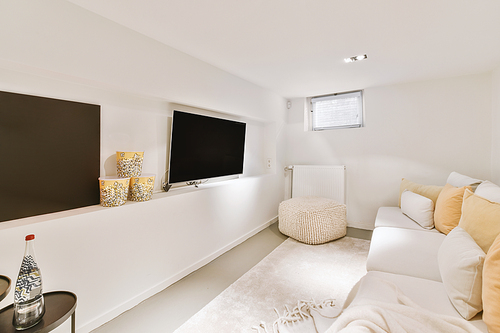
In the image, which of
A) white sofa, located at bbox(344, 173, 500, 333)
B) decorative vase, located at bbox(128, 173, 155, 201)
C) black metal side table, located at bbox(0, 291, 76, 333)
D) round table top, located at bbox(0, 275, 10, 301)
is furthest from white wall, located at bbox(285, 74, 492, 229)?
round table top, located at bbox(0, 275, 10, 301)

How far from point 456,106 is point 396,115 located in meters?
0.72

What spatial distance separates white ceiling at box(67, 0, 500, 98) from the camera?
5.41ft

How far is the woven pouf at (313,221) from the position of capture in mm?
3152

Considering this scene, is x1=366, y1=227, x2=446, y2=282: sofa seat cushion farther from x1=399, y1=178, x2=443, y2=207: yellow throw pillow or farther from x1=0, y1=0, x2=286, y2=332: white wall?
x1=0, y1=0, x2=286, y2=332: white wall

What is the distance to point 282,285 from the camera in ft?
7.22

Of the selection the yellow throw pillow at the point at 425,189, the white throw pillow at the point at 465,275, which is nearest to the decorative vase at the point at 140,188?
the white throw pillow at the point at 465,275

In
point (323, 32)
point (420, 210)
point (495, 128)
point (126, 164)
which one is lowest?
point (420, 210)

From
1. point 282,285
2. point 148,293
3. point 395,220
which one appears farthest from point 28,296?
point 395,220

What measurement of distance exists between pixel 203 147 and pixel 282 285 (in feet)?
5.74

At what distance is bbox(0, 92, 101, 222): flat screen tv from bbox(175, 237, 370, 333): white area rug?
132cm

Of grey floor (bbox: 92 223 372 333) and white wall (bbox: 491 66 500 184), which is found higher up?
white wall (bbox: 491 66 500 184)

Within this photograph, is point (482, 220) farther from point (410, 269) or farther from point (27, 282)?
point (27, 282)

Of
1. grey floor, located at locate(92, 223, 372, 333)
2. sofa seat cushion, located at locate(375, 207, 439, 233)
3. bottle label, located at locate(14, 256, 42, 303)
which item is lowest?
grey floor, located at locate(92, 223, 372, 333)

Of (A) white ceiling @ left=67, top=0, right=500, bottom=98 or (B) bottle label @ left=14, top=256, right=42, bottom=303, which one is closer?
(B) bottle label @ left=14, top=256, right=42, bottom=303
